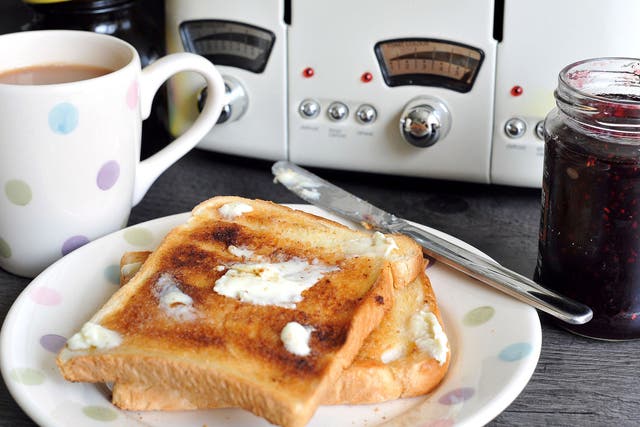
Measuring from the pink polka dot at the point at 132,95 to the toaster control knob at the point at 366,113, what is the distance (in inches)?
11.6

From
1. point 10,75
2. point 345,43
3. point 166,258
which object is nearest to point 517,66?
point 345,43

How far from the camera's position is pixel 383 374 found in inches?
29.1

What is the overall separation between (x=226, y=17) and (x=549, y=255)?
524mm

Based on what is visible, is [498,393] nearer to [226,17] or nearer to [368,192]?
[368,192]

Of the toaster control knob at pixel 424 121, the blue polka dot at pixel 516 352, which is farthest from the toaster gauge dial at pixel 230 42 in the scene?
the blue polka dot at pixel 516 352

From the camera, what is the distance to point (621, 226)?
81cm

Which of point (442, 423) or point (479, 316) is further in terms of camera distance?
point (479, 316)

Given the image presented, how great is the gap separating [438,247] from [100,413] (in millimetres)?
393

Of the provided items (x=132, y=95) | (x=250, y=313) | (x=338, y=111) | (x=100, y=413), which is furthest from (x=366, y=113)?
(x=100, y=413)

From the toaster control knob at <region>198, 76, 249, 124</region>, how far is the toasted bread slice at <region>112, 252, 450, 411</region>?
0.43 m

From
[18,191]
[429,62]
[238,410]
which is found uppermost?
[429,62]

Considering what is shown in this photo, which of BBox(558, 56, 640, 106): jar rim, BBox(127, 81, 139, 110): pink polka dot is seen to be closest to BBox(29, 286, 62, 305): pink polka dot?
BBox(127, 81, 139, 110): pink polka dot

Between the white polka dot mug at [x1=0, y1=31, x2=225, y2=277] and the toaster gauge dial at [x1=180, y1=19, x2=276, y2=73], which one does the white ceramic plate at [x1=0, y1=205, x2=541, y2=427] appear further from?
the toaster gauge dial at [x1=180, y1=19, x2=276, y2=73]

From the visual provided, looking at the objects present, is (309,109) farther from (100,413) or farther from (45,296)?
(100,413)
